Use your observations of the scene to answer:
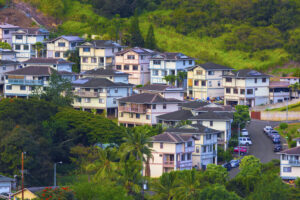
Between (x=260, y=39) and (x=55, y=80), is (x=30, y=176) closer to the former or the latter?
(x=55, y=80)

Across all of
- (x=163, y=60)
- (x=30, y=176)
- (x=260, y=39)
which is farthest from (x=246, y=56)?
(x=30, y=176)

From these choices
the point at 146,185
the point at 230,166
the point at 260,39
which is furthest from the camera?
the point at 260,39

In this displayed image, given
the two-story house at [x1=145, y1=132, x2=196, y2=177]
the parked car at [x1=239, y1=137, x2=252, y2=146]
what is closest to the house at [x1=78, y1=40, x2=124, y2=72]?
the parked car at [x1=239, y1=137, x2=252, y2=146]

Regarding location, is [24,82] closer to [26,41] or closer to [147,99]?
[147,99]

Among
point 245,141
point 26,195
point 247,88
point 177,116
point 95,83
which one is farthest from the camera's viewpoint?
point 247,88

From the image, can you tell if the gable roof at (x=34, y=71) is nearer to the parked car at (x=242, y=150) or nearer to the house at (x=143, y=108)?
the house at (x=143, y=108)

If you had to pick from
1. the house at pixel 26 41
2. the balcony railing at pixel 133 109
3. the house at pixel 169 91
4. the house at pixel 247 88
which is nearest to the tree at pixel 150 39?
the house at pixel 26 41

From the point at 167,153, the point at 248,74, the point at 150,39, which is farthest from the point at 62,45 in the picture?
the point at 167,153
